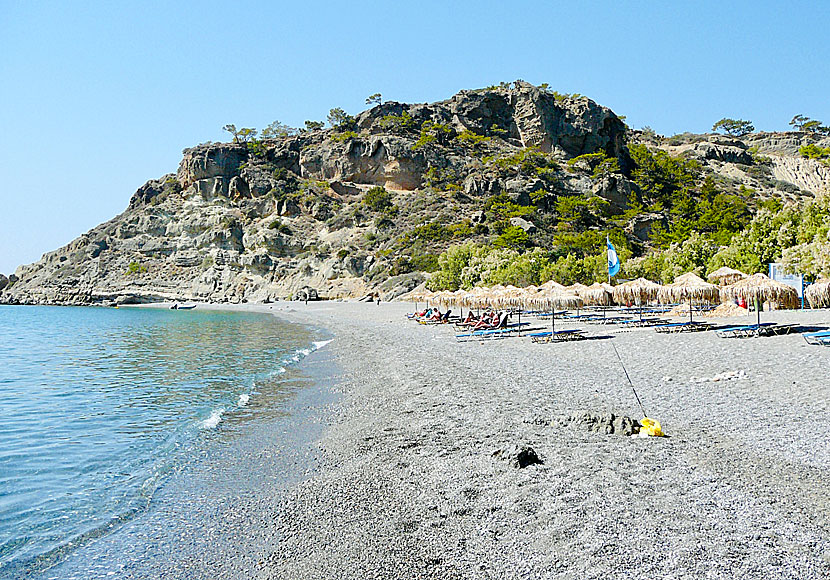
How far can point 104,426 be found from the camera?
1075cm

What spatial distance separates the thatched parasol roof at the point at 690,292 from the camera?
19750 millimetres

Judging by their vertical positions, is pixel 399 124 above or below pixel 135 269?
above

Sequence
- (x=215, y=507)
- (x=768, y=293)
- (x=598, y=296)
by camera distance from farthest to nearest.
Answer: (x=598, y=296), (x=768, y=293), (x=215, y=507)

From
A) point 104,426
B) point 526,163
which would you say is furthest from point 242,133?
point 104,426

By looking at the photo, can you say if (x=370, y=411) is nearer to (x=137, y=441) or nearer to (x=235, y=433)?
(x=235, y=433)

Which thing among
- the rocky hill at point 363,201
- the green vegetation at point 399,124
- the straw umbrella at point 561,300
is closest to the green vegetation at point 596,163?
the rocky hill at point 363,201

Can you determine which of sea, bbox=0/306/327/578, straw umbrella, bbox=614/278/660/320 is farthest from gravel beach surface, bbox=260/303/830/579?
straw umbrella, bbox=614/278/660/320

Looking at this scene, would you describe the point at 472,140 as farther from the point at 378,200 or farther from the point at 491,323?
the point at 491,323

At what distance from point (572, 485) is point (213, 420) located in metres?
7.47

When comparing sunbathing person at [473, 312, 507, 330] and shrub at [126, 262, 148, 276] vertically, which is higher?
shrub at [126, 262, 148, 276]

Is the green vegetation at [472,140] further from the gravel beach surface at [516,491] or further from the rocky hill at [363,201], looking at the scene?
the gravel beach surface at [516,491]

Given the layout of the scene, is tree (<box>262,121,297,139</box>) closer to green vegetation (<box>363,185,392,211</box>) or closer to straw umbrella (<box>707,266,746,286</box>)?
green vegetation (<box>363,185,392,211</box>)

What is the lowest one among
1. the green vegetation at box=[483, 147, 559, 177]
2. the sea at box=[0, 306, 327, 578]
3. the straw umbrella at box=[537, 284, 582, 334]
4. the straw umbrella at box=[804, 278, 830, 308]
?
the sea at box=[0, 306, 327, 578]

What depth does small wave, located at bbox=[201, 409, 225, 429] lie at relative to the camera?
10398 mm
